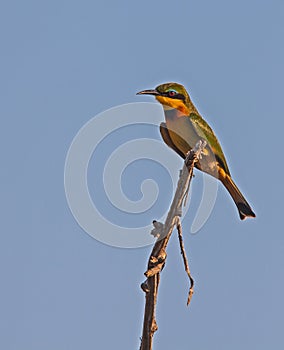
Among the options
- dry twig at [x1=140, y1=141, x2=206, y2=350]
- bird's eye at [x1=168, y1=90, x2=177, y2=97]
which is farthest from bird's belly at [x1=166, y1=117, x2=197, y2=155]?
dry twig at [x1=140, y1=141, x2=206, y2=350]

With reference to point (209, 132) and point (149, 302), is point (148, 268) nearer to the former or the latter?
point (149, 302)

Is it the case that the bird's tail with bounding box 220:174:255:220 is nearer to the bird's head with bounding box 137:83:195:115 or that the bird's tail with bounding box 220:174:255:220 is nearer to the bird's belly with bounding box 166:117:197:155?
the bird's belly with bounding box 166:117:197:155

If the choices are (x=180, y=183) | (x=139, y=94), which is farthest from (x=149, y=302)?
(x=139, y=94)

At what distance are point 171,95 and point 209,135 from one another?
1.89 ft

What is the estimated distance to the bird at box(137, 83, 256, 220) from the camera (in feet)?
22.2

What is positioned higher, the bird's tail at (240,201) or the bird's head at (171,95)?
the bird's head at (171,95)

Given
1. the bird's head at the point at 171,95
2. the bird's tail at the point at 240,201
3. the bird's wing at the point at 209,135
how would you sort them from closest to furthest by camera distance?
the bird's tail at the point at 240,201 < the bird's wing at the point at 209,135 < the bird's head at the point at 171,95

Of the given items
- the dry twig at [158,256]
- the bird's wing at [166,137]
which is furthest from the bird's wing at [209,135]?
the dry twig at [158,256]

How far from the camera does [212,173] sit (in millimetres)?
6715

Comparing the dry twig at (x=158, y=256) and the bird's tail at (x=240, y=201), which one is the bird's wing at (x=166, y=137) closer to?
the bird's tail at (x=240, y=201)

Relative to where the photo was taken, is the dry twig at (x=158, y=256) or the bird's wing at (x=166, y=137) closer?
the dry twig at (x=158, y=256)

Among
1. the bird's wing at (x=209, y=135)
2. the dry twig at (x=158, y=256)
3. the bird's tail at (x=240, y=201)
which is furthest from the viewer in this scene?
the bird's wing at (x=209, y=135)

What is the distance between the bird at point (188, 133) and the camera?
6758mm

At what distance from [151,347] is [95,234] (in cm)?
143
